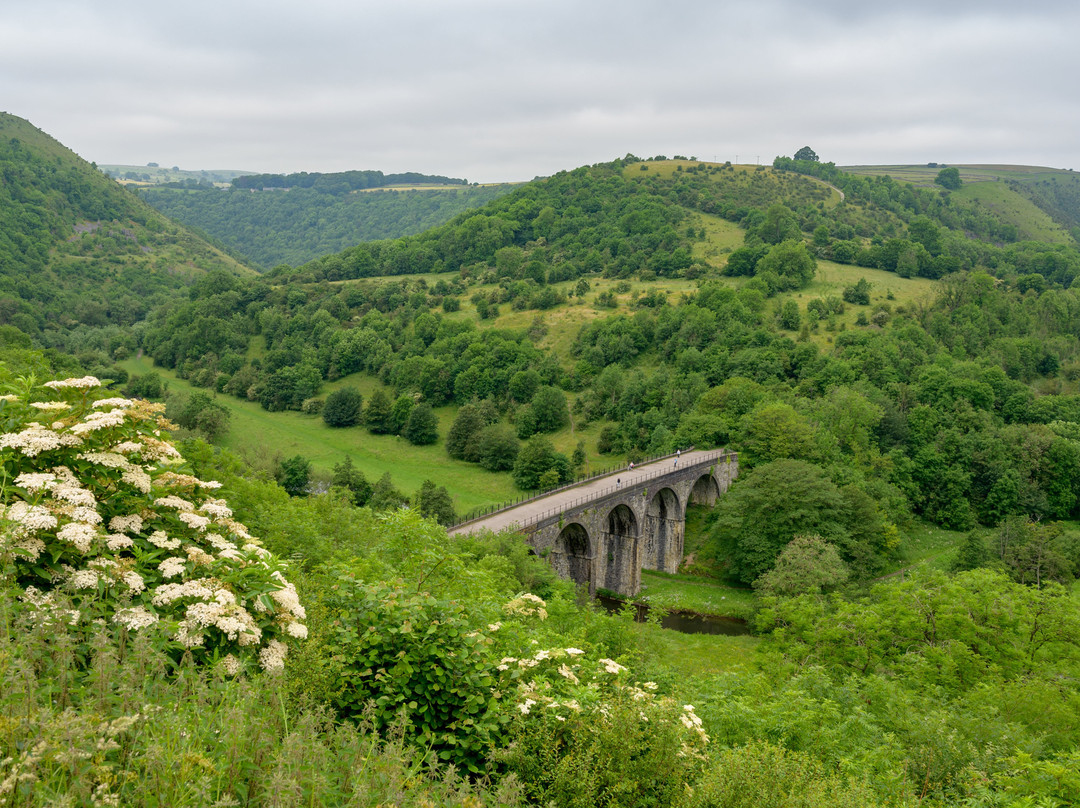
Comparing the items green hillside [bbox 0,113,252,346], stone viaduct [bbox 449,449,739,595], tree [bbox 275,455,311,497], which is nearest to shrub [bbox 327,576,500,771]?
stone viaduct [bbox 449,449,739,595]

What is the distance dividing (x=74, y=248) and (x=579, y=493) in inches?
5028

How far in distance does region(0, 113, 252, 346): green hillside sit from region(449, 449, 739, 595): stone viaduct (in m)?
83.7

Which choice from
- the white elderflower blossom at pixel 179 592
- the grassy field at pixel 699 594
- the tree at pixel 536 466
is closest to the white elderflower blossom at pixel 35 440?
the white elderflower blossom at pixel 179 592

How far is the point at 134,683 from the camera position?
5531mm

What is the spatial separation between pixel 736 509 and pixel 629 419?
72.5ft

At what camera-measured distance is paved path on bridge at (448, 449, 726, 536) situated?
127 feet

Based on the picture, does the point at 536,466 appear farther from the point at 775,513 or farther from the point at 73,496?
the point at 73,496

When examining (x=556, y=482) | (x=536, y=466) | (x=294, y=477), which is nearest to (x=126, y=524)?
(x=294, y=477)

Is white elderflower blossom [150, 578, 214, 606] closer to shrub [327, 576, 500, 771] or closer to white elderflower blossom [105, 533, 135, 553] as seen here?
white elderflower blossom [105, 533, 135, 553]

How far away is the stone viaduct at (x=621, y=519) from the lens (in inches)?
1622

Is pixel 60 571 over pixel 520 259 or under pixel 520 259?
under

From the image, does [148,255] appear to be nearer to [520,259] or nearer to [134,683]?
[520,259]

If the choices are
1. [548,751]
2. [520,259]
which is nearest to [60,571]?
[548,751]

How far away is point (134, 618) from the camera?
272 inches
